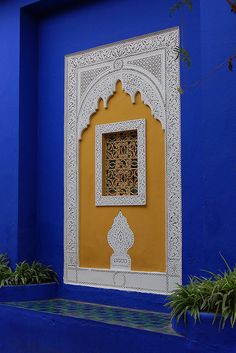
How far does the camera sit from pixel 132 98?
18.2ft

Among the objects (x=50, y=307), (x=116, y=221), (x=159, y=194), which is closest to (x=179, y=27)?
(x=159, y=194)

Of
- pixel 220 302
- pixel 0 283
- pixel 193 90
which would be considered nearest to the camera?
pixel 220 302

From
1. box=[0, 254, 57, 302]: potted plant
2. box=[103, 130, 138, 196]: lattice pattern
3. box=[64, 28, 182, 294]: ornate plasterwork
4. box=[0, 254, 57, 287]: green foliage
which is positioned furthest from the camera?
box=[0, 254, 57, 287]: green foliage

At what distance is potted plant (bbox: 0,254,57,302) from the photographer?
579cm

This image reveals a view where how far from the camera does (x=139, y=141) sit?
543 cm

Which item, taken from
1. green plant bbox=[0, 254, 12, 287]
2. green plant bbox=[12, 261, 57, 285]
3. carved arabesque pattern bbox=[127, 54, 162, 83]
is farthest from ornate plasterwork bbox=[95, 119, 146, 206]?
green plant bbox=[0, 254, 12, 287]

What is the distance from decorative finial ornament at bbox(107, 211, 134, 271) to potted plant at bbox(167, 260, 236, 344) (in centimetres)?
130

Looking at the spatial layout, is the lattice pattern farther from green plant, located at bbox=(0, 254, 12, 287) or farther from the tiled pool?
green plant, located at bbox=(0, 254, 12, 287)

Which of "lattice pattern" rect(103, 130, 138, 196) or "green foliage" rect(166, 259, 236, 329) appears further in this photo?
"lattice pattern" rect(103, 130, 138, 196)

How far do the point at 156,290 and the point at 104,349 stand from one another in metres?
0.84

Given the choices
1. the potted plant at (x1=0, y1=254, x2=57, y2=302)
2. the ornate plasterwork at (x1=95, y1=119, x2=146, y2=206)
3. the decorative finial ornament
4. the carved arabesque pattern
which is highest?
the carved arabesque pattern

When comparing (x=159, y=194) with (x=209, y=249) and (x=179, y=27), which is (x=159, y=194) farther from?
(x=179, y=27)

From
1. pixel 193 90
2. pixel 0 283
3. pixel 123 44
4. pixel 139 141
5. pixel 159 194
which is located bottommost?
pixel 0 283

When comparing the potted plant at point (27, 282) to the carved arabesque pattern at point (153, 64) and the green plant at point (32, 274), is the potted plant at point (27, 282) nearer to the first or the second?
the green plant at point (32, 274)
